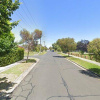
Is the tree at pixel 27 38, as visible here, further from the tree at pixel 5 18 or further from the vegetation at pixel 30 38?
the tree at pixel 5 18

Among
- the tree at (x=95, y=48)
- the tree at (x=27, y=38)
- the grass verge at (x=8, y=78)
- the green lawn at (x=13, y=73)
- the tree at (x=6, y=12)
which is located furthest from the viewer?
the tree at (x=27, y=38)

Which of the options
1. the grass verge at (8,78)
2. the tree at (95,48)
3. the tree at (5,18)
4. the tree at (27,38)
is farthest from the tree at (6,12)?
the tree at (27,38)

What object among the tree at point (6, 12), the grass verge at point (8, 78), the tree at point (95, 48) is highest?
the tree at point (6, 12)

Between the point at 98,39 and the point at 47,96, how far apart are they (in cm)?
695

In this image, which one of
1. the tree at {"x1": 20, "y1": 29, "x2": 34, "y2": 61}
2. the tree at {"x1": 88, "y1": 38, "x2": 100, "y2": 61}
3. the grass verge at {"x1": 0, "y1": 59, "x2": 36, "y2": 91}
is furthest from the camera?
the tree at {"x1": 20, "y1": 29, "x2": 34, "y2": 61}

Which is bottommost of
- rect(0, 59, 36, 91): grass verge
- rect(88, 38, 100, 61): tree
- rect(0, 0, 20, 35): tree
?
rect(0, 59, 36, 91): grass verge

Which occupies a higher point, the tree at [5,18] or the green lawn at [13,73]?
the tree at [5,18]

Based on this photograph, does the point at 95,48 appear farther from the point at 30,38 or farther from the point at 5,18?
the point at 30,38

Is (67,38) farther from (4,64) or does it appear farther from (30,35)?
(4,64)

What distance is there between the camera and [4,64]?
1291cm

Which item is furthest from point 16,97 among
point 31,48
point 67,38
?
point 67,38

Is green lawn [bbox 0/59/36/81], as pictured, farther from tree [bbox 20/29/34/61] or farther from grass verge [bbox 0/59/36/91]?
tree [bbox 20/29/34/61]

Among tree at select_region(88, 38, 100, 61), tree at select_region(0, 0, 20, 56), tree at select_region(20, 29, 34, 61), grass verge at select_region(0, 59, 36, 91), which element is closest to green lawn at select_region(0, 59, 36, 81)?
grass verge at select_region(0, 59, 36, 91)

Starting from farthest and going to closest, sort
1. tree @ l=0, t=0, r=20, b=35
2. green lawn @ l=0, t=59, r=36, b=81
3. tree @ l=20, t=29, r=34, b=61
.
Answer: tree @ l=20, t=29, r=34, b=61
green lawn @ l=0, t=59, r=36, b=81
tree @ l=0, t=0, r=20, b=35
